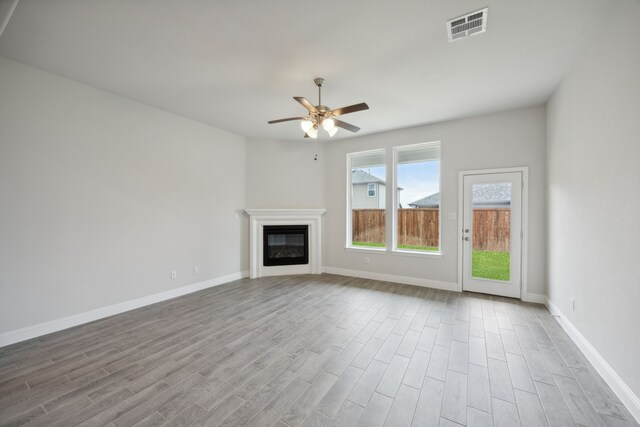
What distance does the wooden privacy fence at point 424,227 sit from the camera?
4.16 metres

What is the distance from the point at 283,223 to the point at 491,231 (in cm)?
395

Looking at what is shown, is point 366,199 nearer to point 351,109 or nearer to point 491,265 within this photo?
point 491,265

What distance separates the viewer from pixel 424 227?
493cm

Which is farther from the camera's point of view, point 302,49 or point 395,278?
point 395,278

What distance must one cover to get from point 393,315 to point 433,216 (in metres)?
2.24

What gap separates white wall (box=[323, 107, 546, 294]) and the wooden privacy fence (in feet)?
0.93

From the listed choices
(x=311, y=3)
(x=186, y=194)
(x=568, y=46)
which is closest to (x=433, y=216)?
(x=568, y=46)

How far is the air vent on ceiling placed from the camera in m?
2.08

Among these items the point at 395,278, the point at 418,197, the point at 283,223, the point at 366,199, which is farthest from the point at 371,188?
the point at 283,223

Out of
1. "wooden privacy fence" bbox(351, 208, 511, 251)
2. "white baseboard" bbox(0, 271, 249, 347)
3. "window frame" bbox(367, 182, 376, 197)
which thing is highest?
"window frame" bbox(367, 182, 376, 197)

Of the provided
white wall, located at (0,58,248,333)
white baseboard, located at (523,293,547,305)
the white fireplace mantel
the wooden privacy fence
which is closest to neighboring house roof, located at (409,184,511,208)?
the wooden privacy fence

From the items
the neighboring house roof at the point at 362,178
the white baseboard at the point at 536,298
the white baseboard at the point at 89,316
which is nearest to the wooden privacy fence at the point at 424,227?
the neighboring house roof at the point at 362,178

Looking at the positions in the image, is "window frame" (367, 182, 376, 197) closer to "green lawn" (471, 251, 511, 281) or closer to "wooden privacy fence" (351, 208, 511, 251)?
"wooden privacy fence" (351, 208, 511, 251)

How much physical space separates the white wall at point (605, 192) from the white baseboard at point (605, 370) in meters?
0.06
